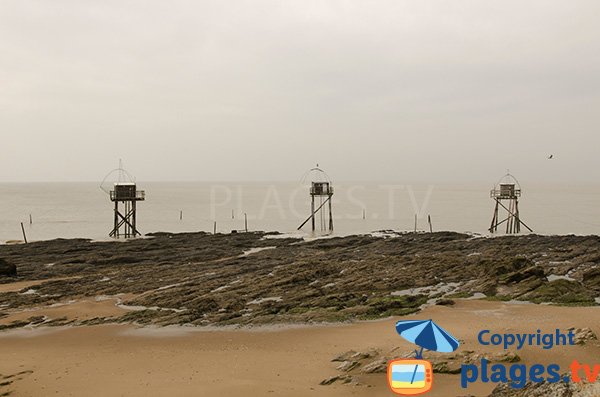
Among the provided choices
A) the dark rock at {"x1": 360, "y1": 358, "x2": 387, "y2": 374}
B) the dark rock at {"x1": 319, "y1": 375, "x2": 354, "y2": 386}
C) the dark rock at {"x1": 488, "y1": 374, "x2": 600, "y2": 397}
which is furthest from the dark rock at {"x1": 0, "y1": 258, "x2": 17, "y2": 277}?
the dark rock at {"x1": 488, "y1": 374, "x2": 600, "y2": 397}

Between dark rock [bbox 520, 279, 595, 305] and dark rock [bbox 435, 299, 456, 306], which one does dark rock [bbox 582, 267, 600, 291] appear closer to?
dark rock [bbox 520, 279, 595, 305]

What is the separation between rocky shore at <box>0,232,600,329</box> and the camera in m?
18.2

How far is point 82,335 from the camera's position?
16.3 metres

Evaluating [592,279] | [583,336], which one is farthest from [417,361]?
[592,279]

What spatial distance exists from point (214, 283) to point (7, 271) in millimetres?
15159

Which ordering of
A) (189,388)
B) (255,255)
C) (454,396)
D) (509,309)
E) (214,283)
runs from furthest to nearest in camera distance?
(255,255) < (214,283) < (509,309) < (189,388) < (454,396)

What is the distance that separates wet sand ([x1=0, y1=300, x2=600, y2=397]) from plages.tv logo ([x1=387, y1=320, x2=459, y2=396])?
0.36 meters

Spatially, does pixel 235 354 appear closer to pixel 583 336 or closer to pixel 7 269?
pixel 583 336

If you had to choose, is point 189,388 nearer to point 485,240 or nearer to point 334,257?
point 334,257

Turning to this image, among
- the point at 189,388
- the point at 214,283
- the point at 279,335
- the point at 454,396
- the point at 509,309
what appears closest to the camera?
the point at 454,396

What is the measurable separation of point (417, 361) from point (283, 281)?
42.4ft

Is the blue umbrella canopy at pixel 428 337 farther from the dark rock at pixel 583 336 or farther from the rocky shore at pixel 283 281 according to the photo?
the rocky shore at pixel 283 281

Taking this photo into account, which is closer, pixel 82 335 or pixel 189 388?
pixel 189 388

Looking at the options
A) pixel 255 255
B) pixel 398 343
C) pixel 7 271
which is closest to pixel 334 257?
pixel 255 255
